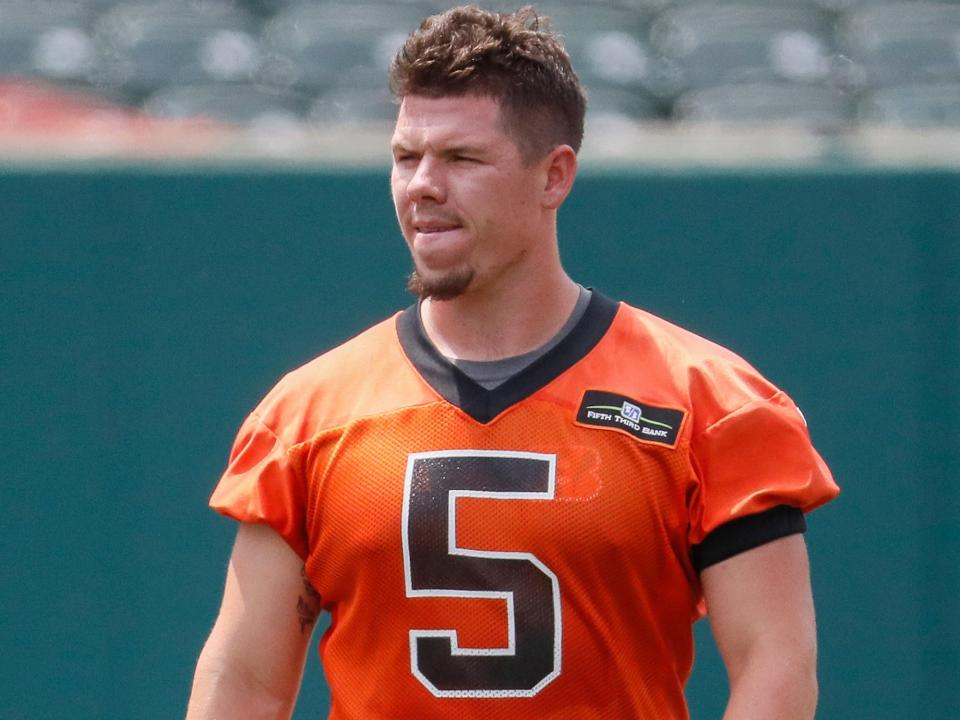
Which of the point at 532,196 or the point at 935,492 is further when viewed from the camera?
the point at 935,492

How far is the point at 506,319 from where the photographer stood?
2.45 metres

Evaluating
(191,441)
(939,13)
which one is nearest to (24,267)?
(191,441)

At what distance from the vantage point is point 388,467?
2359 millimetres

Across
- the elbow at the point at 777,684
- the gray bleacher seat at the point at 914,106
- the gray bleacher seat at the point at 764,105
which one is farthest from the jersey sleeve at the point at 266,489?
the gray bleacher seat at the point at 914,106

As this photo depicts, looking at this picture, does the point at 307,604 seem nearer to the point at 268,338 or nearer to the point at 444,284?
the point at 444,284

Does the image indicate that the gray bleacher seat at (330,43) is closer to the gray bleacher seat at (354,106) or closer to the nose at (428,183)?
the gray bleacher seat at (354,106)

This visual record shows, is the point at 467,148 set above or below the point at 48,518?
above

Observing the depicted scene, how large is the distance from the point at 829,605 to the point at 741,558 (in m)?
1.73

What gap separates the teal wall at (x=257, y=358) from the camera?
3857mm

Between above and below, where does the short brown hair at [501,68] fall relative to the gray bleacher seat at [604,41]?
below

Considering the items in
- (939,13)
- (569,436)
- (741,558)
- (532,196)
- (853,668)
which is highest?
(939,13)

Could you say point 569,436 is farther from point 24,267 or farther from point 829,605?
point 24,267

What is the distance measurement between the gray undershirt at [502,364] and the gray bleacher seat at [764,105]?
329 centimetres

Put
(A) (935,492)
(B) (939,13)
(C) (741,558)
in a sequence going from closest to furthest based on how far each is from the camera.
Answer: (C) (741,558) < (A) (935,492) < (B) (939,13)
